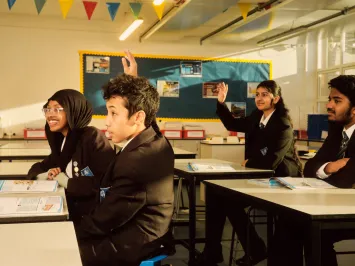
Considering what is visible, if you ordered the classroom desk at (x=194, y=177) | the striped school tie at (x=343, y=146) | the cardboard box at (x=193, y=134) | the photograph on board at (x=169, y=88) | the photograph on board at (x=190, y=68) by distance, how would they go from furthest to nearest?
the photograph on board at (x=190, y=68), the photograph on board at (x=169, y=88), the cardboard box at (x=193, y=134), the classroom desk at (x=194, y=177), the striped school tie at (x=343, y=146)

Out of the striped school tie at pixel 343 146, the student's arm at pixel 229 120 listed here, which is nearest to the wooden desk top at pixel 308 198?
the striped school tie at pixel 343 146

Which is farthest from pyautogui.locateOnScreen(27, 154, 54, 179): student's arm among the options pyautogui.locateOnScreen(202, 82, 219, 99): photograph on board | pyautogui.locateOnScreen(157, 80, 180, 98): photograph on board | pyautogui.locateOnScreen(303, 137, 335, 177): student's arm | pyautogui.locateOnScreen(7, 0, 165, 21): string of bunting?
pyautogui.locateOnScreen(202, 82, 219, 99): photograph on board

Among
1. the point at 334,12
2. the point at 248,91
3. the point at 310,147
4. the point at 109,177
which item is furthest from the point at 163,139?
the point at 248,91

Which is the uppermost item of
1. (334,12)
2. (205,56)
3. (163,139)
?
(334,12)

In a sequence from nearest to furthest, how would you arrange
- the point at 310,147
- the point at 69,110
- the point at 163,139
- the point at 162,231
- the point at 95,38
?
the point at 162,231
the point at 163,139
the point at 69,110
the point at 310,147
the point at 95,38

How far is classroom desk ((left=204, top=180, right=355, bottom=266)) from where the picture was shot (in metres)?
1.82

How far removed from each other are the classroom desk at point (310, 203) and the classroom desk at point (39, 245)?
88 cm

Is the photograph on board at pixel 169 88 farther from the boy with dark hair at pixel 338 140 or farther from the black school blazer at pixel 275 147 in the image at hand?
the boy with dark hair at pixel 338 140

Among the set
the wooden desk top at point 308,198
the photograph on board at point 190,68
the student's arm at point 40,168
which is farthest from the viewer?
the photograph on board at point 190,68

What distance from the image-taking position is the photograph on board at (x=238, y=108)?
9.39 m

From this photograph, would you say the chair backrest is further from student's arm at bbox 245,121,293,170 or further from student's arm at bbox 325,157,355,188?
student's arm at bbox 245,121,293,170

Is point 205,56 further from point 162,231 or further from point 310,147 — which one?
point 162,231

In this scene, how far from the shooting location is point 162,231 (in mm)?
1880

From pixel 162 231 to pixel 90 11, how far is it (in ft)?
19.1
